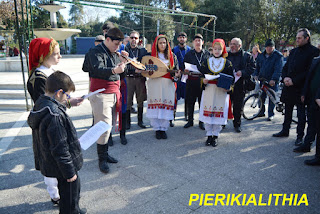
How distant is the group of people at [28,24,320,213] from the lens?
209 centimetres

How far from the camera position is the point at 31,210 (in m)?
2.66

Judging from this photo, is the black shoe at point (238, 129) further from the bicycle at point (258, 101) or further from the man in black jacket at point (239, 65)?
the bicycle at point (258, 101)

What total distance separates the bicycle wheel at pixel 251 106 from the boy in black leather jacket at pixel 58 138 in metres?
5.06

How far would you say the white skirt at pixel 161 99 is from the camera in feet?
16.1

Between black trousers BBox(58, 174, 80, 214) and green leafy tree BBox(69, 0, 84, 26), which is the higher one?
green leafy tree BBox(69, 0, 84, 26)

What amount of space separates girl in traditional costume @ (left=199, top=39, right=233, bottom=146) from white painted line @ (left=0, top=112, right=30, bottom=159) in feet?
12.2

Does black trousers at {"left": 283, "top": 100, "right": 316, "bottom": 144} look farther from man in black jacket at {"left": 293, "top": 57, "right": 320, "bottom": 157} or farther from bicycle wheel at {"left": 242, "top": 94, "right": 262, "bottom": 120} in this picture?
bicycle wheel at {"left": 242, "top": 94, "right": 262, "bottom": 120}

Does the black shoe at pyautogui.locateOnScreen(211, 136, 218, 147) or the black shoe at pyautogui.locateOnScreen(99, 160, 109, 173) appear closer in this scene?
the black shoe at pyautogui.locateOnScreen(99, 160, 109, 173)

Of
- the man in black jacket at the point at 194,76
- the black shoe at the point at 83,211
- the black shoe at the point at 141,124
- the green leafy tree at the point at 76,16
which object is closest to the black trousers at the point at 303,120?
the man in black jacket at the point at 194,76

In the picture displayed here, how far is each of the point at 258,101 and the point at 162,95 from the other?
295 cm

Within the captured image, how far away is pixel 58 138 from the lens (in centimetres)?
198

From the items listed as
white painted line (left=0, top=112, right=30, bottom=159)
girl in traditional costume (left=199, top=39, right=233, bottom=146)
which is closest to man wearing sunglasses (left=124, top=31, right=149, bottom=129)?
girl in traditional costume (left=199, top=39, right=233, bottom=146)

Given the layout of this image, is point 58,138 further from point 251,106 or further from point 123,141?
point 251,106

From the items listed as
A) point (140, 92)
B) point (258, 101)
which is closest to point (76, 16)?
point (140, 92)
